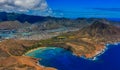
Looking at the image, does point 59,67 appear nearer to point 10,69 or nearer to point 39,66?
point 39,66

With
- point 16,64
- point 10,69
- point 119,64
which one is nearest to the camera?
point 10,69

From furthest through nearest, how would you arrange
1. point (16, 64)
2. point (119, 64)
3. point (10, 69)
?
1. point (119, 64)
2. point (16, 64)
3. point (10, 69)

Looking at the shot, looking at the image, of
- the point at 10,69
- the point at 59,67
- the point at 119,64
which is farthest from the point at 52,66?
the point at 119,64

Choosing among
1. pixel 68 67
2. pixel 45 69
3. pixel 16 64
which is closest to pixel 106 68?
pixel 68 67

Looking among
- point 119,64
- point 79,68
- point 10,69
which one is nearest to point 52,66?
point 79,68

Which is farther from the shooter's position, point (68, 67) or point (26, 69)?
point (68, 67)

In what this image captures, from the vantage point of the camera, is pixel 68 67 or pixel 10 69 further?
pixel 68 67

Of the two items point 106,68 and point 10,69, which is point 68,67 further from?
point 10,69

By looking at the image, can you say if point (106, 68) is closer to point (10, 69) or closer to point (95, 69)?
point (95, 69)
